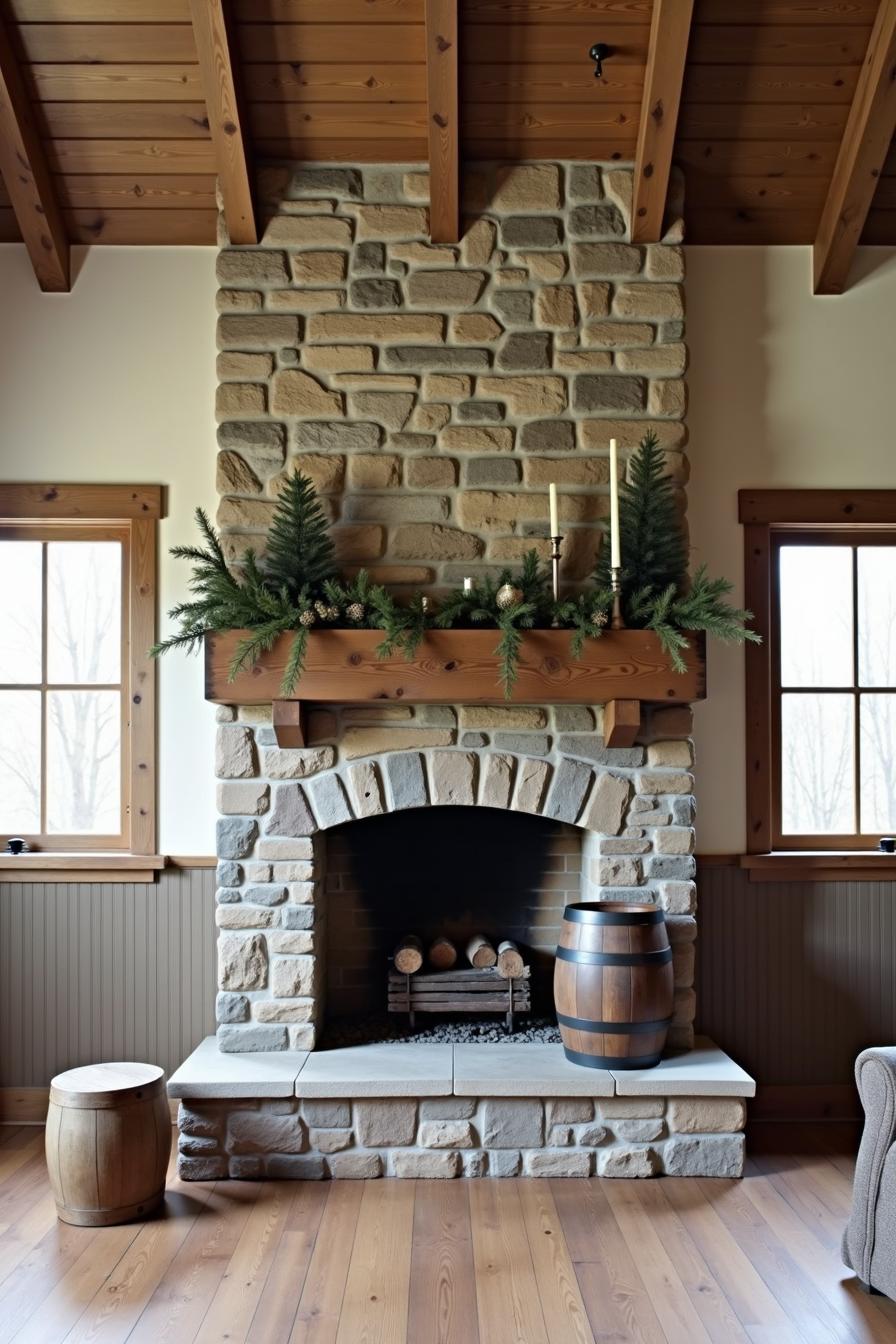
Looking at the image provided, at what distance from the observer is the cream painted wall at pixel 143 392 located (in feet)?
14.3

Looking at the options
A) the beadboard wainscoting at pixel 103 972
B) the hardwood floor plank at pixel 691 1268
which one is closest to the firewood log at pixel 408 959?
the beadboard wainscoting at pixel 103 972

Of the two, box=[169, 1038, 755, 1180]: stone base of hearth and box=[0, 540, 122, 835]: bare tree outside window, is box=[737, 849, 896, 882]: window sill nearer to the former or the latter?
box=[169, 1038, 755, 1180]: stone base of hearth

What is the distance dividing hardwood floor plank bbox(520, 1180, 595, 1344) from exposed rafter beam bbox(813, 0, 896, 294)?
11.2 ft

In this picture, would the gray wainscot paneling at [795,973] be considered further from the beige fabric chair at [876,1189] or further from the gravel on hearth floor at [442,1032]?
the beige fabric chair at [876,1189]

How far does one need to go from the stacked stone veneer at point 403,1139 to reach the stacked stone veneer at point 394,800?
1.02 ft

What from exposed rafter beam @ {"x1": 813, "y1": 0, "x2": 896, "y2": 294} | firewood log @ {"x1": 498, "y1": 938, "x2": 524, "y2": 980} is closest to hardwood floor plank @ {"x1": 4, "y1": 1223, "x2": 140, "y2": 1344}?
firewood log @ {"x1": 498, "y1": 938, "x2": 524, "y2": 980}

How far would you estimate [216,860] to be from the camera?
4.30 m

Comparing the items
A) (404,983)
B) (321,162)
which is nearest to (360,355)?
(321,162)

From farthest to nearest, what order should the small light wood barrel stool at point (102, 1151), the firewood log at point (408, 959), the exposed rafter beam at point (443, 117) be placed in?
1. the firewood log at point (408, 959)
2. the exposed rafter beam at point (443, 117)
3. the small light wood barrel stool at point (102, 1151)

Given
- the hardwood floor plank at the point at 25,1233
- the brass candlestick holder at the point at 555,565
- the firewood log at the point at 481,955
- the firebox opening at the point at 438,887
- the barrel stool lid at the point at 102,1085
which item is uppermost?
the brass candlestick holder at the point at 555,565

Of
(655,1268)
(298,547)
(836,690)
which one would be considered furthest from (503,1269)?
(836,690)

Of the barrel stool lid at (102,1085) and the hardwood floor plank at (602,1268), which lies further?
the barrel stool lid at (102,1085)

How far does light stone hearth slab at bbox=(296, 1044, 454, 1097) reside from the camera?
3.63 meters

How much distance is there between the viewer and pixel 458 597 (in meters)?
3.84
